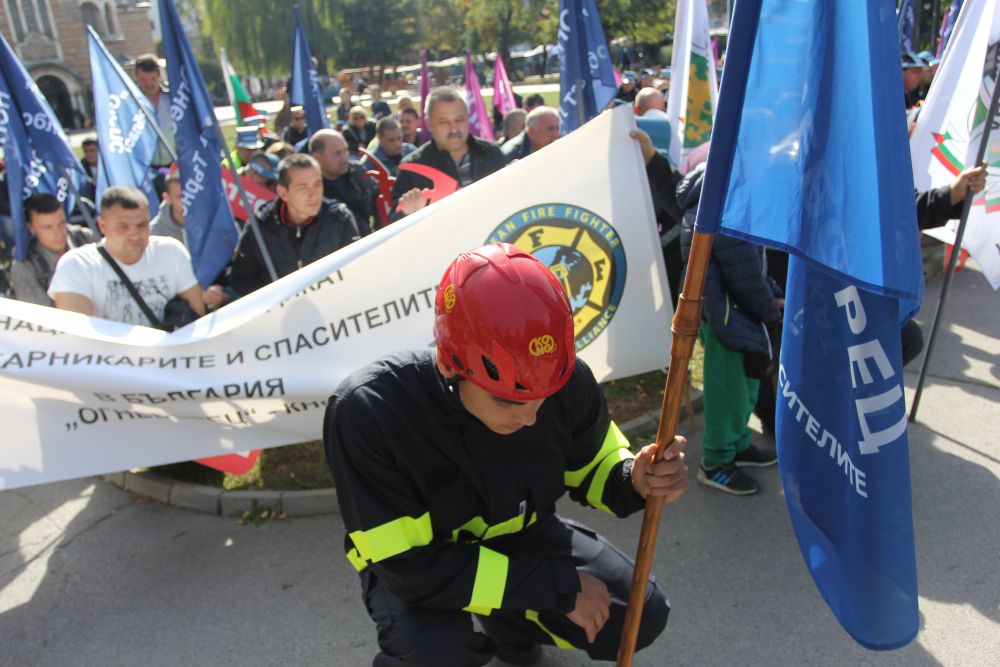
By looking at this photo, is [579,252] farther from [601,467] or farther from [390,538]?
[390,538]

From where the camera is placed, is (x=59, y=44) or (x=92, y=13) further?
(x=92, y=13)

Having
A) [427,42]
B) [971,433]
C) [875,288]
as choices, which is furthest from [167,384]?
[427,42]

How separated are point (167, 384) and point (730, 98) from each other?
9.51 ft

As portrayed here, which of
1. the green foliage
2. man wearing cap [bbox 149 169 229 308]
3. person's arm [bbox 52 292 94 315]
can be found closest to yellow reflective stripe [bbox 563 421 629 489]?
person's arm [bbox 52 292 94 315]

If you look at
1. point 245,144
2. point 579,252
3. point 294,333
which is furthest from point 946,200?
point 245,144

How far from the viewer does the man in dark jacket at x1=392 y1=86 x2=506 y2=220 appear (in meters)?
5.91

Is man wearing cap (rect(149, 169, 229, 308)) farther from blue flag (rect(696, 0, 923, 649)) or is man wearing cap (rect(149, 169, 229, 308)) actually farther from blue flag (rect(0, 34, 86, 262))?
blue flag (rect(696, 0, 923, 649))

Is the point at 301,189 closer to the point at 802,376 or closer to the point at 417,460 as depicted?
the point at 417,460

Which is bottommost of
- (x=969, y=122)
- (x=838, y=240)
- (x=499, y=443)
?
(x=499, y=443)

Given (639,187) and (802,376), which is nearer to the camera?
(802,376)

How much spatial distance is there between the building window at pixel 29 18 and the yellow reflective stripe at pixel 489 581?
240ft

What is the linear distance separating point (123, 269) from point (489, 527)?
290cm

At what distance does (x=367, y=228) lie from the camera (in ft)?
21.2

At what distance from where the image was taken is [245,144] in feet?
36.9
